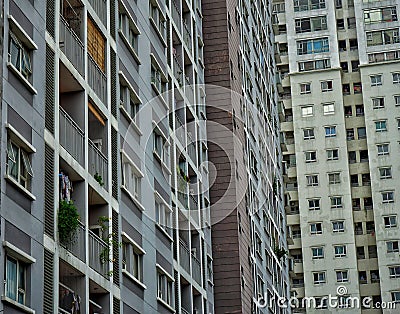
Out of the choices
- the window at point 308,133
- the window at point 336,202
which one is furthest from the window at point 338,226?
the window at point 308,133

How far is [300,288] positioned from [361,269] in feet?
20.1

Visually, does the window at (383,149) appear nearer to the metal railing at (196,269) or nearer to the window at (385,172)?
the window at (385,172)

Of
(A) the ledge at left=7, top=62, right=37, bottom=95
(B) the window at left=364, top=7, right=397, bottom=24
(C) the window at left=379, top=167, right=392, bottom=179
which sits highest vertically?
(B) the window at left=364, top=7, right=397, bottom=24

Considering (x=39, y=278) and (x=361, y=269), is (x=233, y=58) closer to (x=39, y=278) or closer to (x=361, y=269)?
(x=39, y=278)

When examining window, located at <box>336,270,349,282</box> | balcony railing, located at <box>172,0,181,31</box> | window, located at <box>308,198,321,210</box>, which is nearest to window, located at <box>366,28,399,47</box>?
window, located at <box>308,198,321,210</box>

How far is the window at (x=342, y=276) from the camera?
315 ft

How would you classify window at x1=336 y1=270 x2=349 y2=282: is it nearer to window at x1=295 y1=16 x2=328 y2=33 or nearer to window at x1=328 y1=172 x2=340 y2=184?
window at x1=328 y1=172 x2=340 y2=184

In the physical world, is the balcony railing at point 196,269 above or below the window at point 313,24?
below

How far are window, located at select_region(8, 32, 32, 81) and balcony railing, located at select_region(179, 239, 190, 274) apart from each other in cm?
1809

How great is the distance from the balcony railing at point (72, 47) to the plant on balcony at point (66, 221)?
16.0 feet

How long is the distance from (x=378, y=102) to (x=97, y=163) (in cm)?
7173

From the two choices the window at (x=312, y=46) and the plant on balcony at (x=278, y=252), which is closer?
the plant on balcony at (x=278, y=252)

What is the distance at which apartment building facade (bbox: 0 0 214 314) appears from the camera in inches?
1004

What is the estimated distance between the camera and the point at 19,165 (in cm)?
2552
